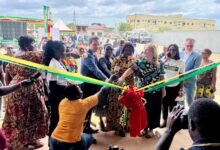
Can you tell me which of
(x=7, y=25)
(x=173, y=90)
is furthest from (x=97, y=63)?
(x=7, y=25)

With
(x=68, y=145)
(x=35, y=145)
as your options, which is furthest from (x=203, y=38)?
(x=68, y=145)

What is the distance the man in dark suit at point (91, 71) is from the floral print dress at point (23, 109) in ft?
3.07

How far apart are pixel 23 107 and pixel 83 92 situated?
1167 millimetres

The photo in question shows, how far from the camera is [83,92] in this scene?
16.2 ft

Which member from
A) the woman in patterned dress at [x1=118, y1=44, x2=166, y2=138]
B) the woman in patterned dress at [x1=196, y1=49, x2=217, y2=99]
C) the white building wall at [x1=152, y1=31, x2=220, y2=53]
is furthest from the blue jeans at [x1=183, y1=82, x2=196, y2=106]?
the white building wall at [x1=152, y1=31, x2=220, y2=53]

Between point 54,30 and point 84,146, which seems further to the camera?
point 54,30

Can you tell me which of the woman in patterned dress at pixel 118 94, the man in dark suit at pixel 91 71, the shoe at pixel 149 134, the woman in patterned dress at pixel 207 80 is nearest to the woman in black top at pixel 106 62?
the man in dark suit at pixel 91 71

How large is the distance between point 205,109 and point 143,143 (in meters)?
3.28

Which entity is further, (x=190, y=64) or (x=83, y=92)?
(x=190, y=64)

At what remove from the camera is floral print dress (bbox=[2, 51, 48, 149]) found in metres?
4.02

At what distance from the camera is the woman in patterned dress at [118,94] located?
190 inches

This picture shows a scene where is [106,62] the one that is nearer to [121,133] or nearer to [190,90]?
[121,133]

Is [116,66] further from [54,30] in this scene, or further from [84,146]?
[54,30]

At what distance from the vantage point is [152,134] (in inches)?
200
